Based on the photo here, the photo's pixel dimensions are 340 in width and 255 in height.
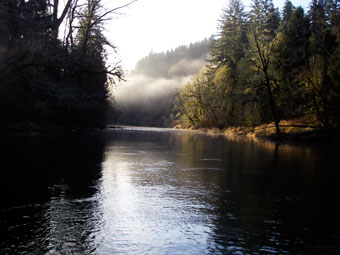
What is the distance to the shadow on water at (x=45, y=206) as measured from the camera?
367cm

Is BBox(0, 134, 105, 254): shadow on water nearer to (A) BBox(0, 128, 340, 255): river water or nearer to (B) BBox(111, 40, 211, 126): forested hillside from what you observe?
(A) BBox(0, 128, 340, 255): river water

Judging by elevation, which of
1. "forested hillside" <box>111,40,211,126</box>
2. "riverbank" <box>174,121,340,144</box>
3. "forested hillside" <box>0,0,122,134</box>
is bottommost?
"riverbank" <box>174,121,340,144</box>

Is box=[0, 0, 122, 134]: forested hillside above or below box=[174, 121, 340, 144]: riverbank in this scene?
above

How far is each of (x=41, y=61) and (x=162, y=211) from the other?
18.0m

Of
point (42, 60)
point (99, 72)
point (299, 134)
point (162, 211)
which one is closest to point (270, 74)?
point (299, 134)

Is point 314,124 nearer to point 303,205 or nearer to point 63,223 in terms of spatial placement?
point 303,205

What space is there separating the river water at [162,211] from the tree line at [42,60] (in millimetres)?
11614

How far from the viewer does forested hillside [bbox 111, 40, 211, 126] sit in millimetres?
138250

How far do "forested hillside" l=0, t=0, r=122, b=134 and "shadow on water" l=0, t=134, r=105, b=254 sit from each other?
11350 mm

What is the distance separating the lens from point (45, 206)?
513 centimetres

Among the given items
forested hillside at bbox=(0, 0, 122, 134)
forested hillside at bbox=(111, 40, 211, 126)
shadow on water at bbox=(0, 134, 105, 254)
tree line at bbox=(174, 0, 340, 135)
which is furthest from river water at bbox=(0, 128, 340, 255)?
forested hillside at bbox=(111, 40, 211, 126)

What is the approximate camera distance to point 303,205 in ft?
19.6

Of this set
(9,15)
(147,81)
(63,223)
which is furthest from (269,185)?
(147,81)

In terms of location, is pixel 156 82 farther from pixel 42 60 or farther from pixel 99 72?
pixel 42 60
